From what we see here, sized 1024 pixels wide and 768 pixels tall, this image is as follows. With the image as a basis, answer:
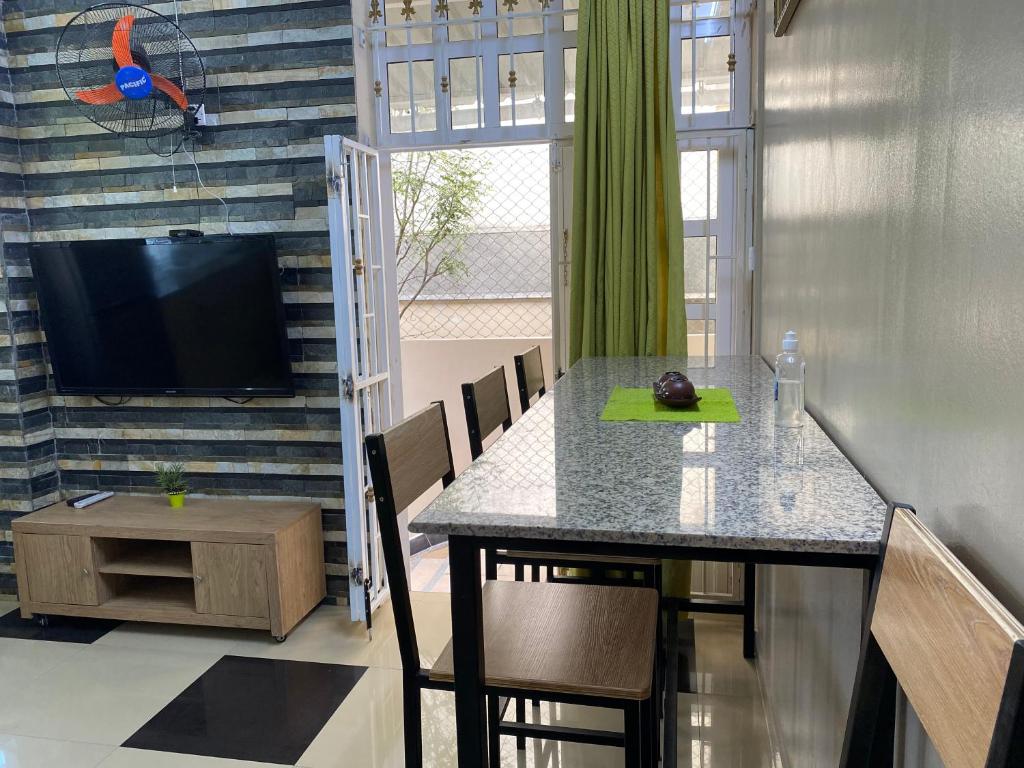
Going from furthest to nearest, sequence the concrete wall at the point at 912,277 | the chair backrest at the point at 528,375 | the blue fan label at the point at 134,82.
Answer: the blue fan label at the point at 134,82
the chair backrest at the point at 528,375
the concrete wall at the point at 912,277

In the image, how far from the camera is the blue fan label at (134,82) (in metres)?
2.84

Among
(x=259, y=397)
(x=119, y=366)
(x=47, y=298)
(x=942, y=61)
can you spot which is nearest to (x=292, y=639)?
(x=259, y=397)

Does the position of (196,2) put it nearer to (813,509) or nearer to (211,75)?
(211,75)

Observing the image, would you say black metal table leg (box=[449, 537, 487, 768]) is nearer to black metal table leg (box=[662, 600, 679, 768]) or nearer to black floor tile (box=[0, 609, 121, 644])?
black metal table leg (box=[662, 600, 679, 768])

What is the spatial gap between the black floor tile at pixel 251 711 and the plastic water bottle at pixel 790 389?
1.67 meters

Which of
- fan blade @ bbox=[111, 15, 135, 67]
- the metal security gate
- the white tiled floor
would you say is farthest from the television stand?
fan blade @ bbox=[111, 15, 135, 67]

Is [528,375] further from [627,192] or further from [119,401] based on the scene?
[119,401]

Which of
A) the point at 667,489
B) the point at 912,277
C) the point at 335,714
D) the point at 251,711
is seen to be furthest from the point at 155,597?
the point at 912,277

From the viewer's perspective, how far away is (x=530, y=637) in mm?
1430

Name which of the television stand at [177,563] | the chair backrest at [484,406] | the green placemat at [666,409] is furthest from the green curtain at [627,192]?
the television stand at [177,563]

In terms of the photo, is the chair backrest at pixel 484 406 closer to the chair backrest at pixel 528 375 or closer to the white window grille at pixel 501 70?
the chair backrest at pixel 528 375

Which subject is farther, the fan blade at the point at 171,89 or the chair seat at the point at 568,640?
the fan blade at the point at 171,89

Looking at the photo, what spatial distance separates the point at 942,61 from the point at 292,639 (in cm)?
284

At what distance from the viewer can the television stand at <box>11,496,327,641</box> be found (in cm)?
288
